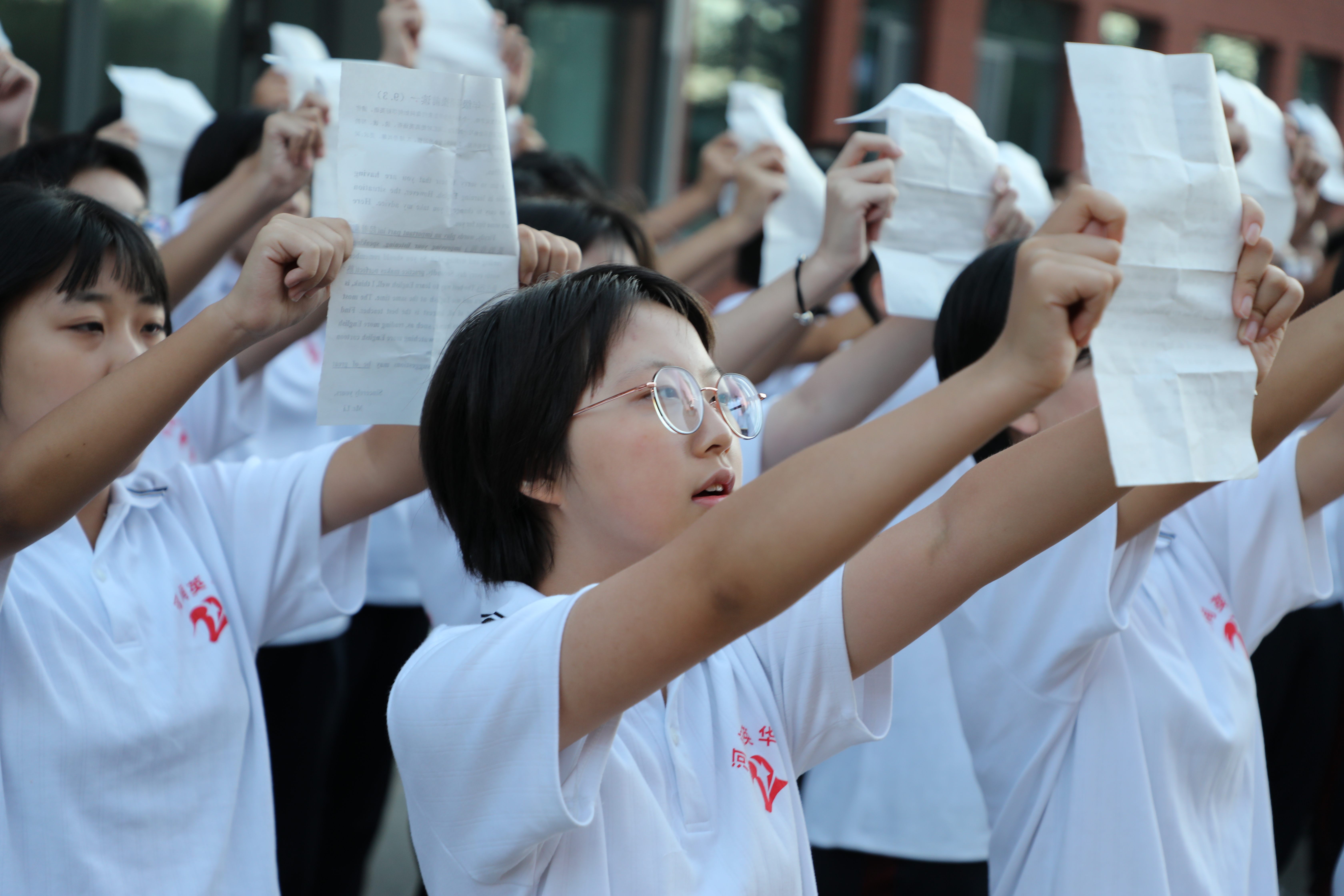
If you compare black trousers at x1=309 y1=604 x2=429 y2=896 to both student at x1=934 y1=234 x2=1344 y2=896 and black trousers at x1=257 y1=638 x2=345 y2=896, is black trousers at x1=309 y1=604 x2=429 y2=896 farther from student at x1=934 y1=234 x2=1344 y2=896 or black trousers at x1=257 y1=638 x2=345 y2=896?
student at x1=934 y1=234 x2=1344 y2=896

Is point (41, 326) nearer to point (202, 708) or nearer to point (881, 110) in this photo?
point (202, 708)

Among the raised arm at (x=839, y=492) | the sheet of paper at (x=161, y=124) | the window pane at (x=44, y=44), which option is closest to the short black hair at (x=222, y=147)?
the sheet of paper at (x=161, y=124)

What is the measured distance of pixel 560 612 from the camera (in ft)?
3.73

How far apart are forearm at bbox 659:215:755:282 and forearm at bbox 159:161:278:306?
2.98 feet

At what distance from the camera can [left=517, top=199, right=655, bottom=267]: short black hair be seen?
226 centimetres

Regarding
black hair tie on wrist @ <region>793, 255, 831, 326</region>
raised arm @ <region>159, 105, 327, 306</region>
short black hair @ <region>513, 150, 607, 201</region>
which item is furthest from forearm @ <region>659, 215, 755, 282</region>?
raised arm @ <region>159, 105, 327, 306</region>

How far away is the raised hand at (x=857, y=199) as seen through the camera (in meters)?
2.05

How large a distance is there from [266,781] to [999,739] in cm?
103

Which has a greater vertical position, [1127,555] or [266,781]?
[1127,555]

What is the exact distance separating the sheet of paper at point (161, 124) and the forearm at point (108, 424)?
6.27 feet

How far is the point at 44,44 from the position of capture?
5.52 metres

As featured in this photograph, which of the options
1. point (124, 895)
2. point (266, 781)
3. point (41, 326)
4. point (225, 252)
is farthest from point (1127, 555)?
point (225, 252)

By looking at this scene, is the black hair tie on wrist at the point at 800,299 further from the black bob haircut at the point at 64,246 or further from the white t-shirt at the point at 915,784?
the black bob haircut at the point at 64,246

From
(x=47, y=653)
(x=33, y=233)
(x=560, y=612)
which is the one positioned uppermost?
(x=33, y=233)
